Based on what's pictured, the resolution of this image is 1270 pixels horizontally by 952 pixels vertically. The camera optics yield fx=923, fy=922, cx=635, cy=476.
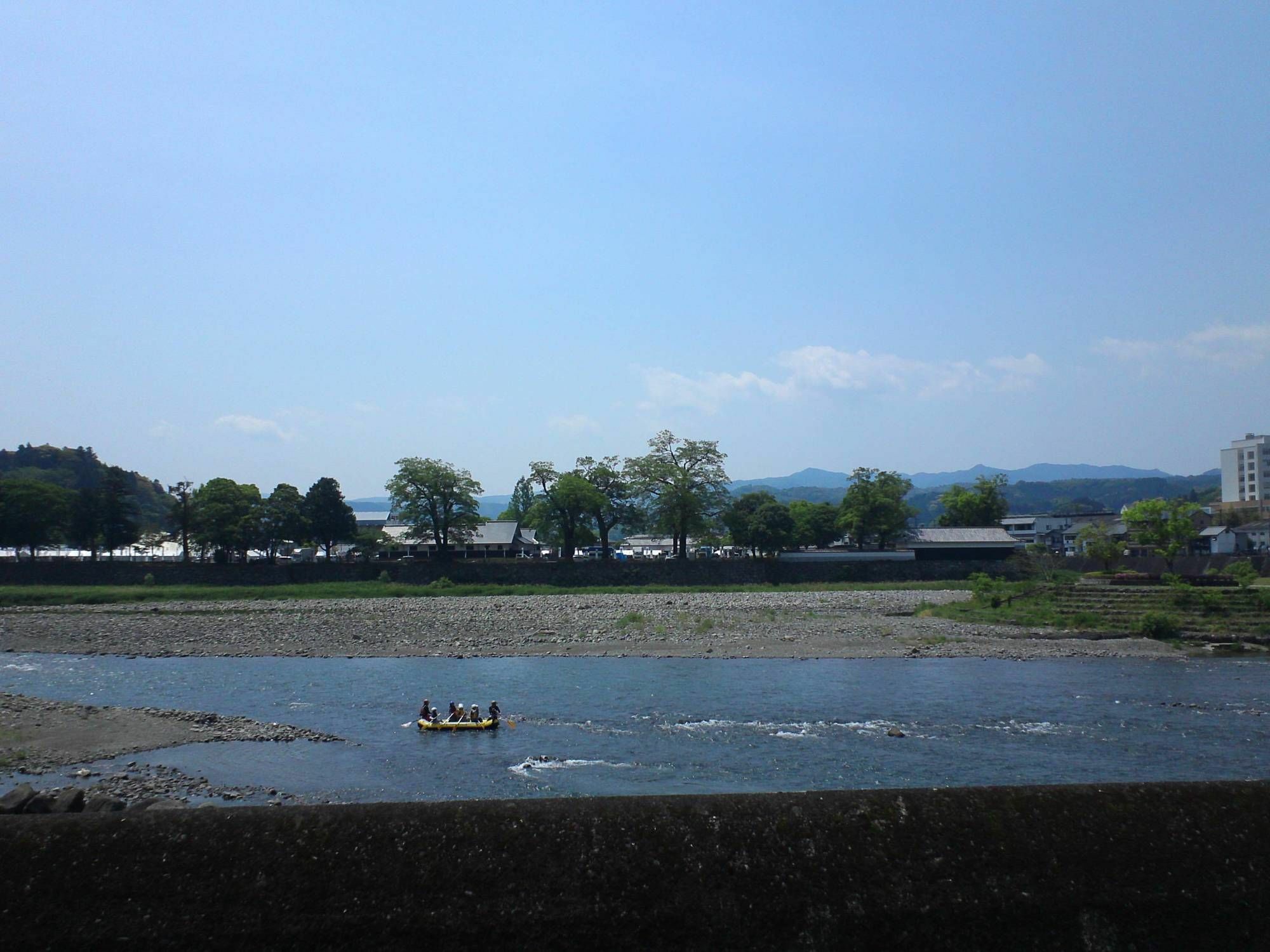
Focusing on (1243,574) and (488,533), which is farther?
(488,533)

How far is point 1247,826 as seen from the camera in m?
3.96

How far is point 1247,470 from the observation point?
494 feet

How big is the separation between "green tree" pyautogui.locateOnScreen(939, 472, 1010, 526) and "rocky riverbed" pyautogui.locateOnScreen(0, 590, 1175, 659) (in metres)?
40.6

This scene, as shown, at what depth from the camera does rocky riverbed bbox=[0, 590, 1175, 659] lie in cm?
3678

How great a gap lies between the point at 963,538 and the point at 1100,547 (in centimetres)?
1359

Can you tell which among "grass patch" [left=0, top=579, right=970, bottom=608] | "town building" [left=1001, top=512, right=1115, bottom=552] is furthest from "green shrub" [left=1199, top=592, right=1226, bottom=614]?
"town building" [left=1001, top=512, right=1115, bottom=552]

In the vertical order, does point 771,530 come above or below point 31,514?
below

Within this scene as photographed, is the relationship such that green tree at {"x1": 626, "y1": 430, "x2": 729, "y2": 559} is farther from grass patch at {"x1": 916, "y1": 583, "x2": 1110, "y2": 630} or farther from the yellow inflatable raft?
the yellow inflatable raft

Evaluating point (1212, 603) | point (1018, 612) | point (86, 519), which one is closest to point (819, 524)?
point (1018, 612)

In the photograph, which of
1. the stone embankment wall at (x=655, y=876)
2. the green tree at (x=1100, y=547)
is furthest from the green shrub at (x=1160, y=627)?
the stone embankment wall at (x=655, y=876)

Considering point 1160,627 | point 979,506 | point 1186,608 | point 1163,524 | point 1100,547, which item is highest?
point 979,506

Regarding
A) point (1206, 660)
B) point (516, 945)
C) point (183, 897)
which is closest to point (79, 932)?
point (183, 897)

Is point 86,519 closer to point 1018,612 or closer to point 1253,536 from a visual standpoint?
point 1018,612

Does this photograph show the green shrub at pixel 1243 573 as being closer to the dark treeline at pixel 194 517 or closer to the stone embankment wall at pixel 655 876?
the stone embankment wall at pixel 655 876
